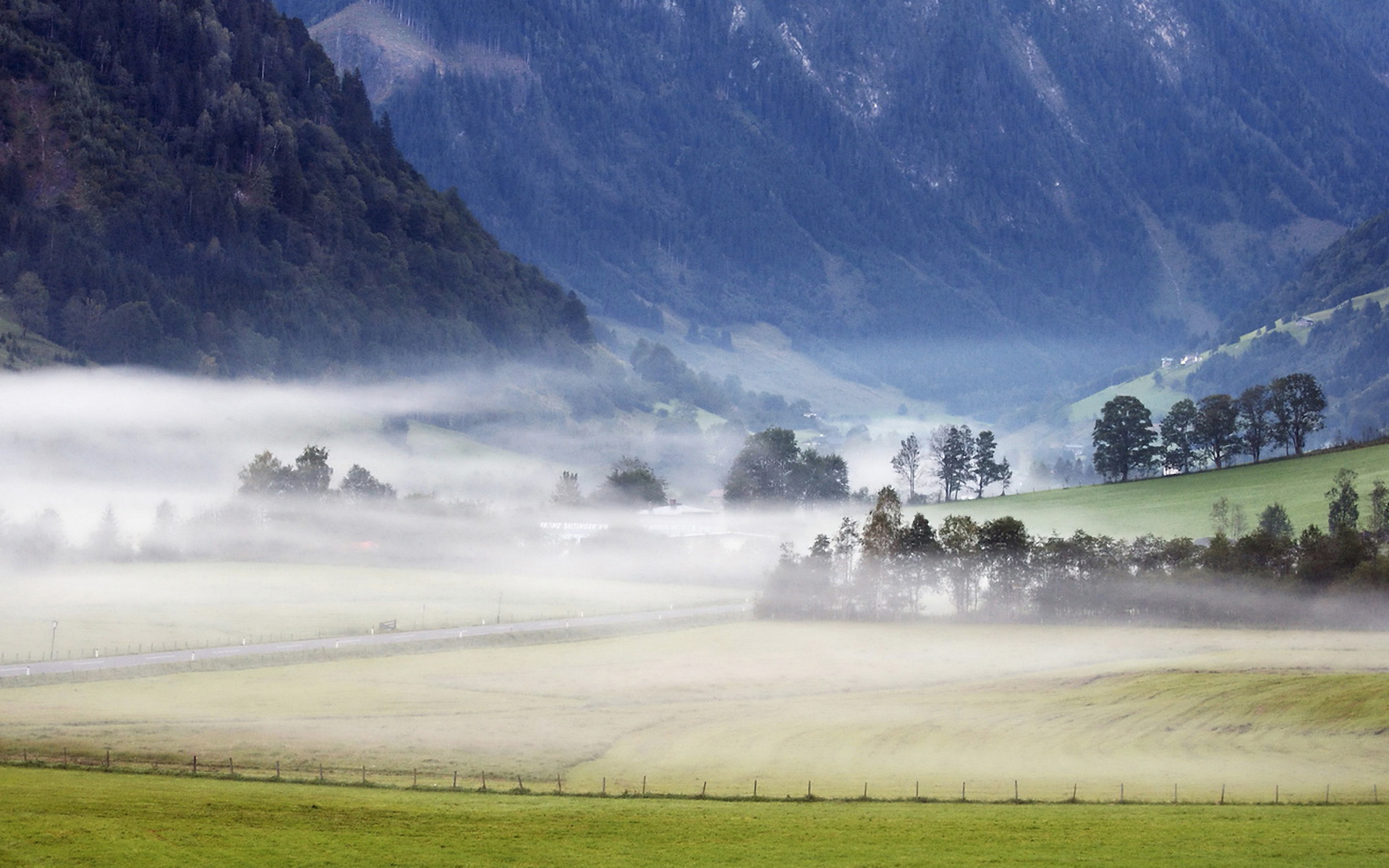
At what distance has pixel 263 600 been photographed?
14588 cm

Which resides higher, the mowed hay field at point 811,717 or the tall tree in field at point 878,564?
the tall tree in field at point 878,564

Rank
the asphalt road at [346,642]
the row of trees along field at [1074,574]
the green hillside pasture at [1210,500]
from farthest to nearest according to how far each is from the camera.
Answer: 1. the green hillside pasture at [1210,500]
2. the row of trees along field at [1074,574]
3. the asphalt road at [346,642]

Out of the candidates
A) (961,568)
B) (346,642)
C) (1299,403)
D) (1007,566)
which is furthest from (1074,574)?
(1299,403)

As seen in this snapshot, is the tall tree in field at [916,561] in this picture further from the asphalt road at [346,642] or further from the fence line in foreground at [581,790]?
the fence line in foreground at [581,790]

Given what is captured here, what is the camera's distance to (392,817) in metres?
64.0

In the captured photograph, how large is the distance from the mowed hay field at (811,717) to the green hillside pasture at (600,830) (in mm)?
4899

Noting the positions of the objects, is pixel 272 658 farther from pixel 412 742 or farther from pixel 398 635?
pixel 412 742

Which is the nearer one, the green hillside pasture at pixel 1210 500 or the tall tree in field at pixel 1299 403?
the green hillside pasture at pixel 1210 500

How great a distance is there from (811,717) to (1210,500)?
344 ft

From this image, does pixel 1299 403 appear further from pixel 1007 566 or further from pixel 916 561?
pixel 916 561

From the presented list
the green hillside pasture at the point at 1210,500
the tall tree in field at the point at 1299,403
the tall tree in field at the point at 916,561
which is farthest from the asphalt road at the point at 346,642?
the tall tree in field at the point at 1299,403

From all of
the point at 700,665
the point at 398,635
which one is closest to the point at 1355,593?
the point at 700,665

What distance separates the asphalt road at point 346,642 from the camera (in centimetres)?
10647

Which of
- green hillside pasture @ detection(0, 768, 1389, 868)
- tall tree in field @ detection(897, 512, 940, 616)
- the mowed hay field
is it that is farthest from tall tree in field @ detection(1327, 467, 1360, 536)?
green hillside pasture @ detection(0, 768, 1389, 868)
